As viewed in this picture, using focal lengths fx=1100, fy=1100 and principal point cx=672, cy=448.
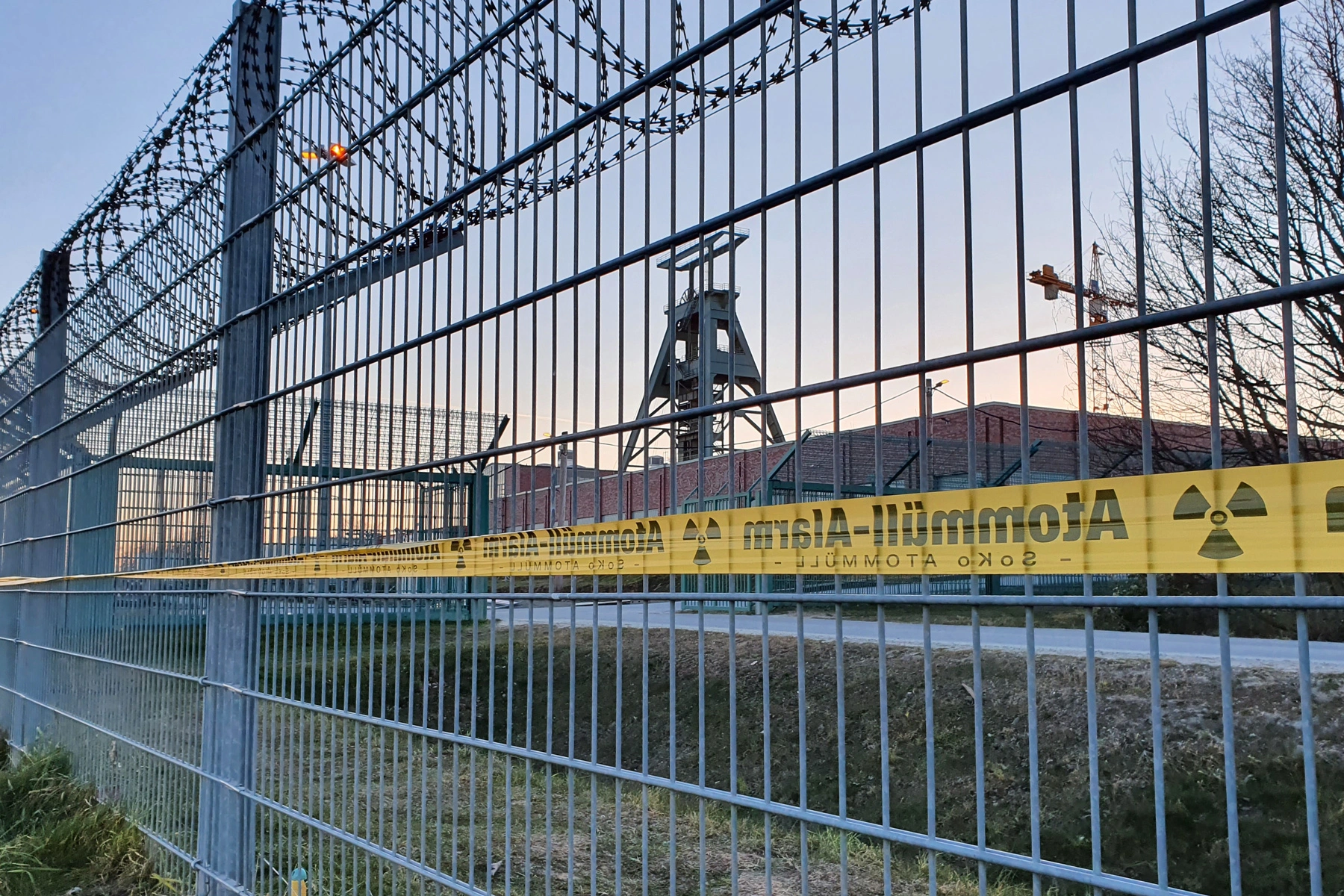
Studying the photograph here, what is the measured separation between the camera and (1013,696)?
8.42m

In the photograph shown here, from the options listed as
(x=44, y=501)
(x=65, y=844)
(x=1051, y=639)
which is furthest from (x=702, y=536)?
(x=44, y=501)

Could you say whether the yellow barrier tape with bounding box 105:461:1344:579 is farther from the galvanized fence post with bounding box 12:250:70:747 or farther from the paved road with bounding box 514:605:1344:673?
the galvanized fence post with bounding box 12:250:70:747

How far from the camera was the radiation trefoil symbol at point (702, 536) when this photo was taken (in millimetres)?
2760

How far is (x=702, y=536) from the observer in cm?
279

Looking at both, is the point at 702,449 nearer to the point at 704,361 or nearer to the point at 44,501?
the point at 704,361

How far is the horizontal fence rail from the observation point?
2.11 meters

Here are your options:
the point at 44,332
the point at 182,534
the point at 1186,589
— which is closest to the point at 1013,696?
the point at 1186,589

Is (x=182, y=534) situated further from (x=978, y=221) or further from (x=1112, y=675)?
(x=1112, y=675)

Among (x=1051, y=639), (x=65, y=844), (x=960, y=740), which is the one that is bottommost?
(x=65, y=844)

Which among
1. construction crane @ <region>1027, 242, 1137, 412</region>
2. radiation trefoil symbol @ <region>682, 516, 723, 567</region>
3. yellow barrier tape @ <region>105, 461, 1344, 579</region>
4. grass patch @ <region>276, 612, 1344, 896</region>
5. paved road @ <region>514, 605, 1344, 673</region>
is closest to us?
yellow barrier tape @ <region>105, 461, 1344, 579</region>

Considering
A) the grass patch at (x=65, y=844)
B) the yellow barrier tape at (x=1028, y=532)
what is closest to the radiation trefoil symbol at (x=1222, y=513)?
the yellow barrier tape at (x=1028, y=532)

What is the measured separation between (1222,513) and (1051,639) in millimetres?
3957

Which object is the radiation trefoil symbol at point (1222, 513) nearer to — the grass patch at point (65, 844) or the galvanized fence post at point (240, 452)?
the galvanized fence post at point (240, 452)

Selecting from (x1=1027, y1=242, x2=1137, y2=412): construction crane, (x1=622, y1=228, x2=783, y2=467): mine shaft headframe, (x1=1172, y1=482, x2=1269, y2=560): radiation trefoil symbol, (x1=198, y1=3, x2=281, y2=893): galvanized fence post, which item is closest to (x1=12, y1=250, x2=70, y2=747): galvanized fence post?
(x1=198, y1=3, x2=281, y2=893): galvanized fence post
